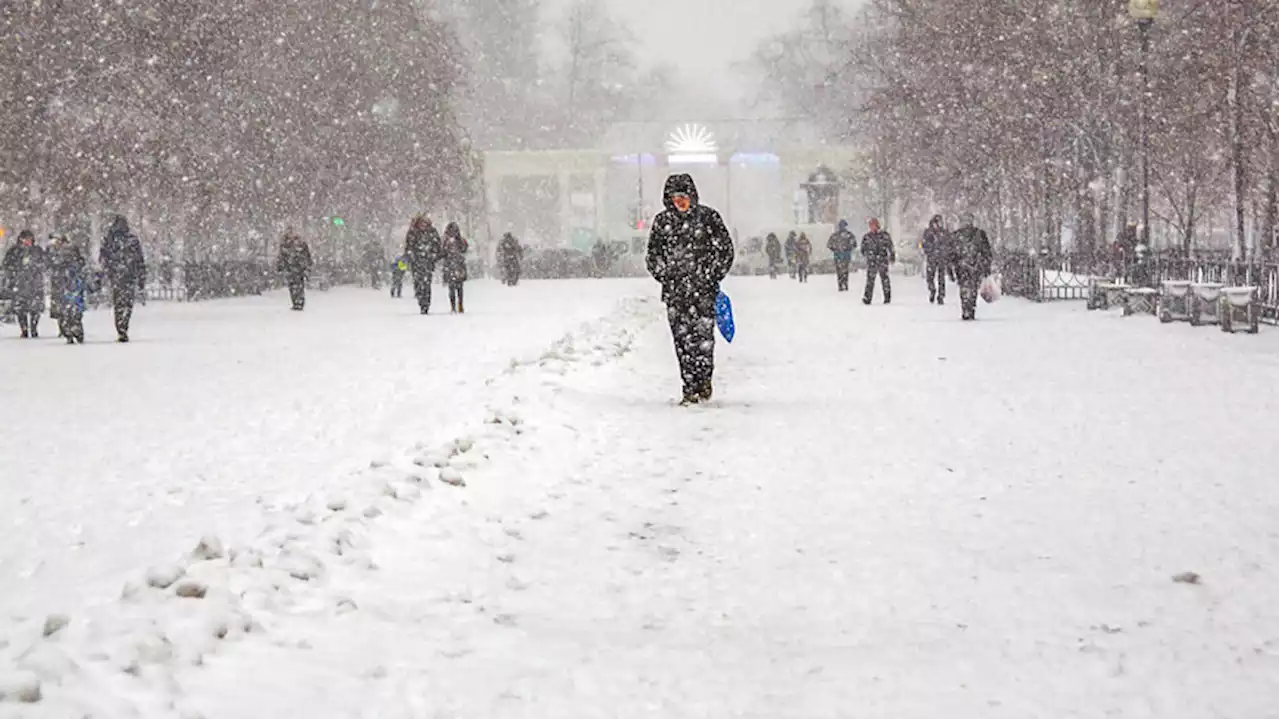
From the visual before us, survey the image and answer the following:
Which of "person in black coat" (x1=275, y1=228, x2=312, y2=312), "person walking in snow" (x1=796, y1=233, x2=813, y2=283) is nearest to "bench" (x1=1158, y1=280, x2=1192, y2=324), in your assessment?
"person in black coat" (x1=275, y1=228, x2=312, y2=312)

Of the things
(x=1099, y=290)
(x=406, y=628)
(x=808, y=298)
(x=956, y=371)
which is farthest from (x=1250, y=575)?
(x=808, y=298)

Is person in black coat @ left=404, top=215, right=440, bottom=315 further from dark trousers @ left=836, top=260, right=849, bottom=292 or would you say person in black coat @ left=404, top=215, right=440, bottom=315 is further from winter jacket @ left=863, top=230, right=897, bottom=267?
dark trousers @ left=836, top=260, right=849, bottom=292

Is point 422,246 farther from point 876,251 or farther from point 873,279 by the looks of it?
point 873,279

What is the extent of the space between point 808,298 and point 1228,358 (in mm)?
18893

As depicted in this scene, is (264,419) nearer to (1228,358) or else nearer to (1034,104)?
(1228,358)

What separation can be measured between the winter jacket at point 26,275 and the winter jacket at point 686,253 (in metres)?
14.3

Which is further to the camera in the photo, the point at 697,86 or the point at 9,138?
the point at 697,86

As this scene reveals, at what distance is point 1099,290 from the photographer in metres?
28.5

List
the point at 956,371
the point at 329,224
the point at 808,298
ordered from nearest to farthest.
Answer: the point at 956,371 → the point at 808,298 → the point at 329,224

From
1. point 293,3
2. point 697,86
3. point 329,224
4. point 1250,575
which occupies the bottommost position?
point 1250,575

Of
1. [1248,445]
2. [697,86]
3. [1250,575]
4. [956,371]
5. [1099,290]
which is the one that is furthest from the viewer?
[697,86]

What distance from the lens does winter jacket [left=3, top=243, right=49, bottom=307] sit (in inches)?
947

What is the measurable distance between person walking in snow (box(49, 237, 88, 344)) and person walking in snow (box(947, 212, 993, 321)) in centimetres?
1355

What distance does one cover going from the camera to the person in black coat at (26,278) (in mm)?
24094
